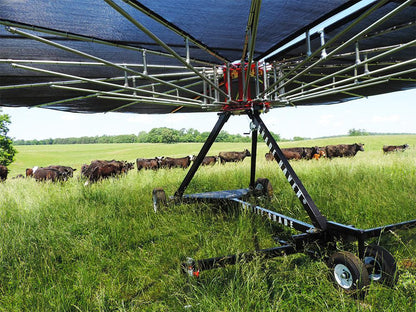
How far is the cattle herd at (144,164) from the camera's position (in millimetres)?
10320

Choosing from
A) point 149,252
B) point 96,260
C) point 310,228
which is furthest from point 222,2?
point 96,260

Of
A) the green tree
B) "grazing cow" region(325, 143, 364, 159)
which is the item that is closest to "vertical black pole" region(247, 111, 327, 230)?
"grazing cow" region(325, 143, 364, 159)

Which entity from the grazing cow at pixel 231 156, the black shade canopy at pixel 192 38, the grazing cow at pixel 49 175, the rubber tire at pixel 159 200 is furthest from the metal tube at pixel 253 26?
the grazing cow at pixel 231 156

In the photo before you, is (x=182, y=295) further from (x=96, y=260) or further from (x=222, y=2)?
(x=222, y=2)

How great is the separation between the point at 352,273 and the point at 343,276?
12 centimetres

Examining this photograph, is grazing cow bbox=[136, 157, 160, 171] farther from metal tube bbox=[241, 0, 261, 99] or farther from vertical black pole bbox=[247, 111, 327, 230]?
metal tube bbox=[241, 0, 261, 99]

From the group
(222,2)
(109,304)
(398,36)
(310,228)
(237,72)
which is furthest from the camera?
(237,72)

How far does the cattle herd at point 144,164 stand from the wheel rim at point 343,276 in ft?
28.9

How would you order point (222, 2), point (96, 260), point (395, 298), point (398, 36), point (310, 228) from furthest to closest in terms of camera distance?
point (398, 36)
point (96, 260)
point (310, 228)
point (222, 2)
point (395, 298)

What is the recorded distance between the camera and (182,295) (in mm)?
2055

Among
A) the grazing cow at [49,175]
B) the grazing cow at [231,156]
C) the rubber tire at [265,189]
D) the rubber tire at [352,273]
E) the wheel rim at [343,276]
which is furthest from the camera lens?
the grazing cow at [231,156]

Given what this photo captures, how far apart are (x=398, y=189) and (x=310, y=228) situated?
329cm

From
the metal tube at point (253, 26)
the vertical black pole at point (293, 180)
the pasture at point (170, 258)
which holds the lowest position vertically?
the pasture at point (170, 258)

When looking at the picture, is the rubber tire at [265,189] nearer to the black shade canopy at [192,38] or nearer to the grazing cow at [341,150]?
the black shade canopy at [192,38]
